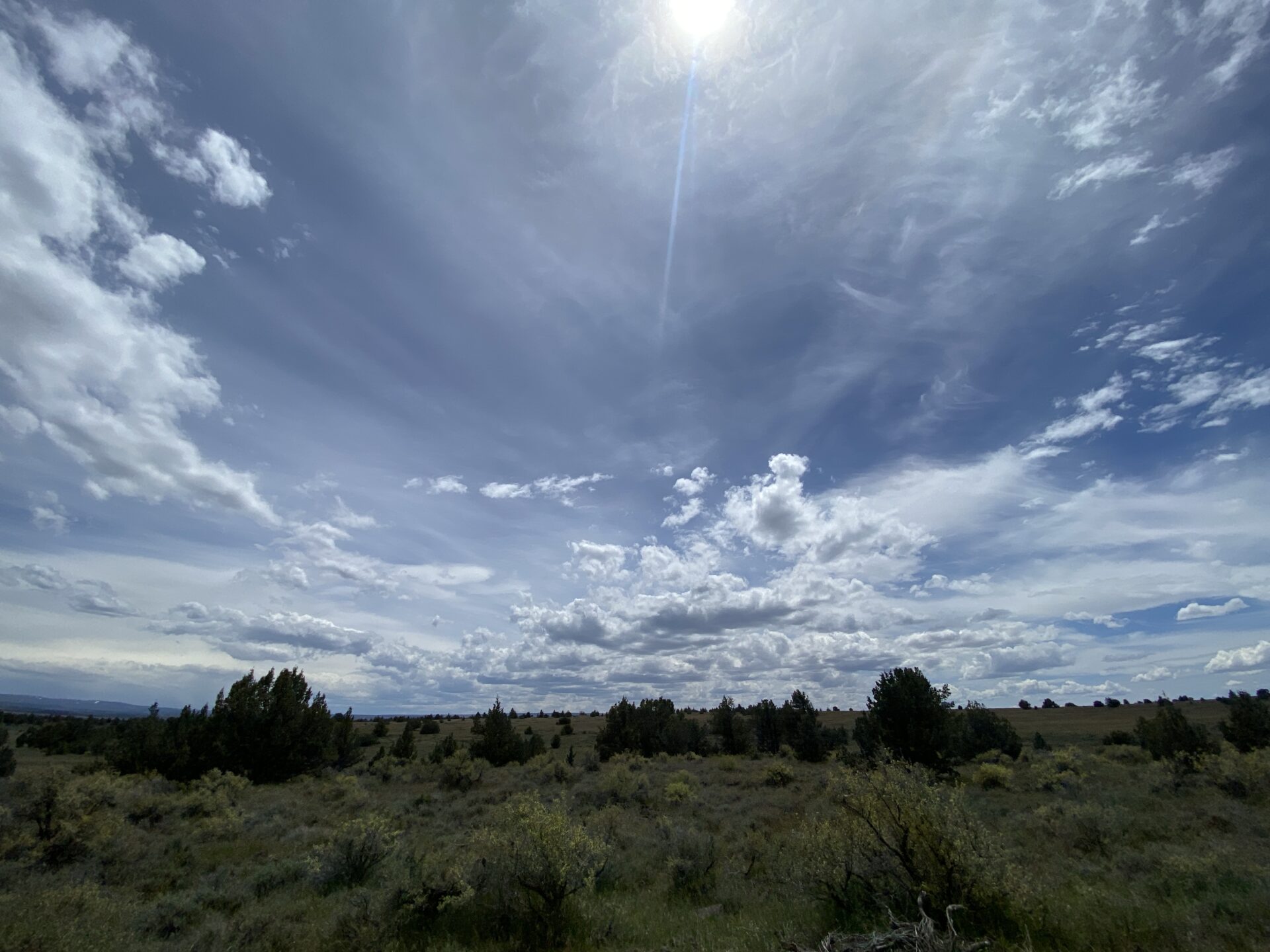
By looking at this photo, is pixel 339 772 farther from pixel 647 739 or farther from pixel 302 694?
pixel 647 739

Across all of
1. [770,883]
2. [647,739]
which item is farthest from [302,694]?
[770,883]

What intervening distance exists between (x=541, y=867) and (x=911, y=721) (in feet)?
81.7

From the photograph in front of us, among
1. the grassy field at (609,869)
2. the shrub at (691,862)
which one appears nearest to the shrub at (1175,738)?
the grassy field at (609,869)

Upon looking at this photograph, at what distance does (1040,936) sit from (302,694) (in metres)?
38.1

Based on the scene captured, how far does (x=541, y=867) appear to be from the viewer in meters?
9.62

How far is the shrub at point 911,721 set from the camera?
89.8ft

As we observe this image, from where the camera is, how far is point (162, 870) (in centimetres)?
1282

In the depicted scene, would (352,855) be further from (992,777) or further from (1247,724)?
(1247,724)

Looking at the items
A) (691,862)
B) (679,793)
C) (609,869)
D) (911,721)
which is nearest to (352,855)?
(609,869)

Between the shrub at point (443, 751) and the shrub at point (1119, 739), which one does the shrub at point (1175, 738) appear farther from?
the shrub at point (443, 751)

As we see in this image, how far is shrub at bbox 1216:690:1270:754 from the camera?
1089 inches

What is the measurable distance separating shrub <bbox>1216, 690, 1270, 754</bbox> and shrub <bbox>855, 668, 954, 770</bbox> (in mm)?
14269

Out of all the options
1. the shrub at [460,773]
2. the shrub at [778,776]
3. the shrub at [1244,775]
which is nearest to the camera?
the shrub at [1244,775]

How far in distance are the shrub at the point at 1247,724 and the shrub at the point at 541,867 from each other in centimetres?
3580
